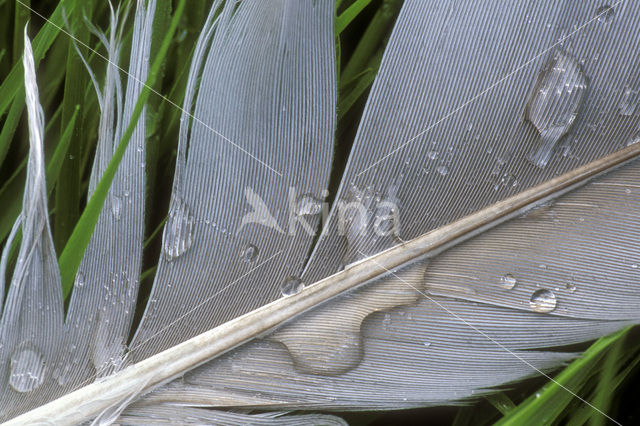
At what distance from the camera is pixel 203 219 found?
0.60 metres

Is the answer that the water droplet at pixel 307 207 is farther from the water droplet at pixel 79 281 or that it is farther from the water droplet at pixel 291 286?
the water droplet at pixel 79 281

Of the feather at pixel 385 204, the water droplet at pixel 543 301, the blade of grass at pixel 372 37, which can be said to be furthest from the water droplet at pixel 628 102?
the blade of grass at pixel 372 37

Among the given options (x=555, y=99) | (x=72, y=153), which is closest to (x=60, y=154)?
(x=72, y=153)

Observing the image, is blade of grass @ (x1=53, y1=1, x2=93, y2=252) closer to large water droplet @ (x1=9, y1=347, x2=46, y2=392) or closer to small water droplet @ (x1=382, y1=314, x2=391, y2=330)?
large water droplet @ (x1=9, y1=347, x2=46, y2=392)

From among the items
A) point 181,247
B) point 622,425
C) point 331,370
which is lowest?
point 622,425

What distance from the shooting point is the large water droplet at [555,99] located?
581 millimetres

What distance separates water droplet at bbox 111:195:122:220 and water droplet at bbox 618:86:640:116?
56cm

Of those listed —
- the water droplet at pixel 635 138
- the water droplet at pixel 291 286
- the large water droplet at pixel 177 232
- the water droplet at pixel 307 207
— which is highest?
the water droplet at pixel 635 138

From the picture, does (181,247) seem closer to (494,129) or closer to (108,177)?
(108,177)

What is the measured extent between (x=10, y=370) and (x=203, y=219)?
263mm

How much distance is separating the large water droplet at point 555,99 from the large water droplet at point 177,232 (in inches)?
15.3

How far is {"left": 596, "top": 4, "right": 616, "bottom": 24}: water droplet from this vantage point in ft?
1.90

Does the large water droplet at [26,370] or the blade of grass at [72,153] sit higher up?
the blade of grass at [72,153]

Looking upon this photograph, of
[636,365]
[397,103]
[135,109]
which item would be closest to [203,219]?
[135,109]
